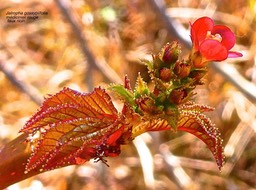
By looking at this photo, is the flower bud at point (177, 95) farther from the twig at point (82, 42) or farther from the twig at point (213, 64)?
the twig at point (82, 42)

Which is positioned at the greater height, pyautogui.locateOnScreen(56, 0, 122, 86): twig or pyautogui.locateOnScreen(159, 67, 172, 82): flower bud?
pyautogui.locateOnScreen(56, 0, 122, 86): twig

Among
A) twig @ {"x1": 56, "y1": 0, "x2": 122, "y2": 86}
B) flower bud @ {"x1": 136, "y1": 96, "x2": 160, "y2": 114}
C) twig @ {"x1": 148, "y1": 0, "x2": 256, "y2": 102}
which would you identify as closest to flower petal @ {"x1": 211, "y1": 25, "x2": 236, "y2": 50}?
flower bud @ {"x1": 136, "y1": 96, "x2": 160, "y2": 114}

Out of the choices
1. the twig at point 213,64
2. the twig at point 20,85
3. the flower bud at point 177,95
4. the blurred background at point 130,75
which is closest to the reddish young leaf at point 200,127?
the flower bud at point 177,95

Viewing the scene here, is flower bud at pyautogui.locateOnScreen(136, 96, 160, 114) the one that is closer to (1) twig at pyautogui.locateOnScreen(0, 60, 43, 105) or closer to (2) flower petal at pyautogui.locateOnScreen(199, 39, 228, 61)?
(2) flower petal at pyautogui.locateOnScreen(199, 39, 228, 61)

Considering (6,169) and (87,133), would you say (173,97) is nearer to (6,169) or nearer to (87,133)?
(87,133)

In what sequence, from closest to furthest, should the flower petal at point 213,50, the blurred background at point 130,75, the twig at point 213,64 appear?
the flower petal at point 213,50 < the twig at point 213,64 < the blurred background at point 130,75

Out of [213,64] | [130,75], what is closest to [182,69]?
[213,64]

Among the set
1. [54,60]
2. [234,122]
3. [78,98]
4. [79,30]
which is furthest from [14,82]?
[78,98]
